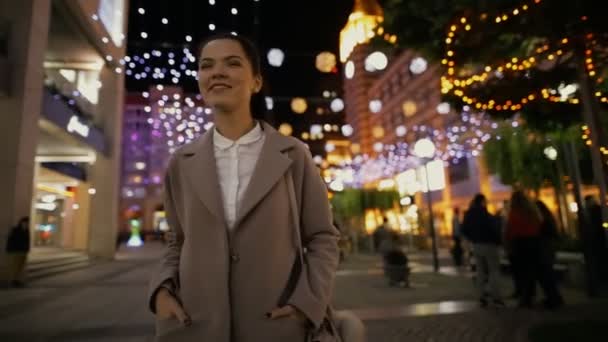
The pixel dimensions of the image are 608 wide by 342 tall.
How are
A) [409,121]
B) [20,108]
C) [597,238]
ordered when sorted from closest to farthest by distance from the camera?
[597,238]
[20,108]
[409,121]

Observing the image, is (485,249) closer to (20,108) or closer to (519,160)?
(20,108)

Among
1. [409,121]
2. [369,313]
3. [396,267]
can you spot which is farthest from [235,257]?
[409,121]

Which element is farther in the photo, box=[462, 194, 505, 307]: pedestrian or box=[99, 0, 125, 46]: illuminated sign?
box=[99, 0, 125, 46]: illuminated sign

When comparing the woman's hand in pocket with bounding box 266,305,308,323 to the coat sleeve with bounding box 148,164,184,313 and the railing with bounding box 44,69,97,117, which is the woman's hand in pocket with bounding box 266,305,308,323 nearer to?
the coat sleeve with bounding box 148,164,184,313

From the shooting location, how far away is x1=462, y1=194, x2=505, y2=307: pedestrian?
7.19m

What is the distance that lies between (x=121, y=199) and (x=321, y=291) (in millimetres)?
68180

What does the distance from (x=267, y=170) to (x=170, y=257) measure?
559mm

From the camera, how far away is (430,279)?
11.4 m

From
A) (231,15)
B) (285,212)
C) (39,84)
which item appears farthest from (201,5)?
(285,212)

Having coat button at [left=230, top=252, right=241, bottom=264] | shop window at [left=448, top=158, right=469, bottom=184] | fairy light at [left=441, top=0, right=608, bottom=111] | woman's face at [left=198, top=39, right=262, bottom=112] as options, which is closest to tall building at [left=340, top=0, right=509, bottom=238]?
shop window at [left=448, top=158, right=469, bottom=184]

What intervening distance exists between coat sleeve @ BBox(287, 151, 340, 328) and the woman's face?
0.38 metres

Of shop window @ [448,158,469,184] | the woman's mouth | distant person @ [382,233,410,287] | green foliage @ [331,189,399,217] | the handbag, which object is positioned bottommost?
distant person @ [382,233,410,287]

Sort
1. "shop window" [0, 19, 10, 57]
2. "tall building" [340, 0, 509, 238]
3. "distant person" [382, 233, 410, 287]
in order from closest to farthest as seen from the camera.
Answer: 1. "distant person" [382, 233, 410, 287]
2. "tall building" [340, 0, 509, 238]
3. "shop window" [0, 19, 10, 57]

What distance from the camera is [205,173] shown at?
160cm
